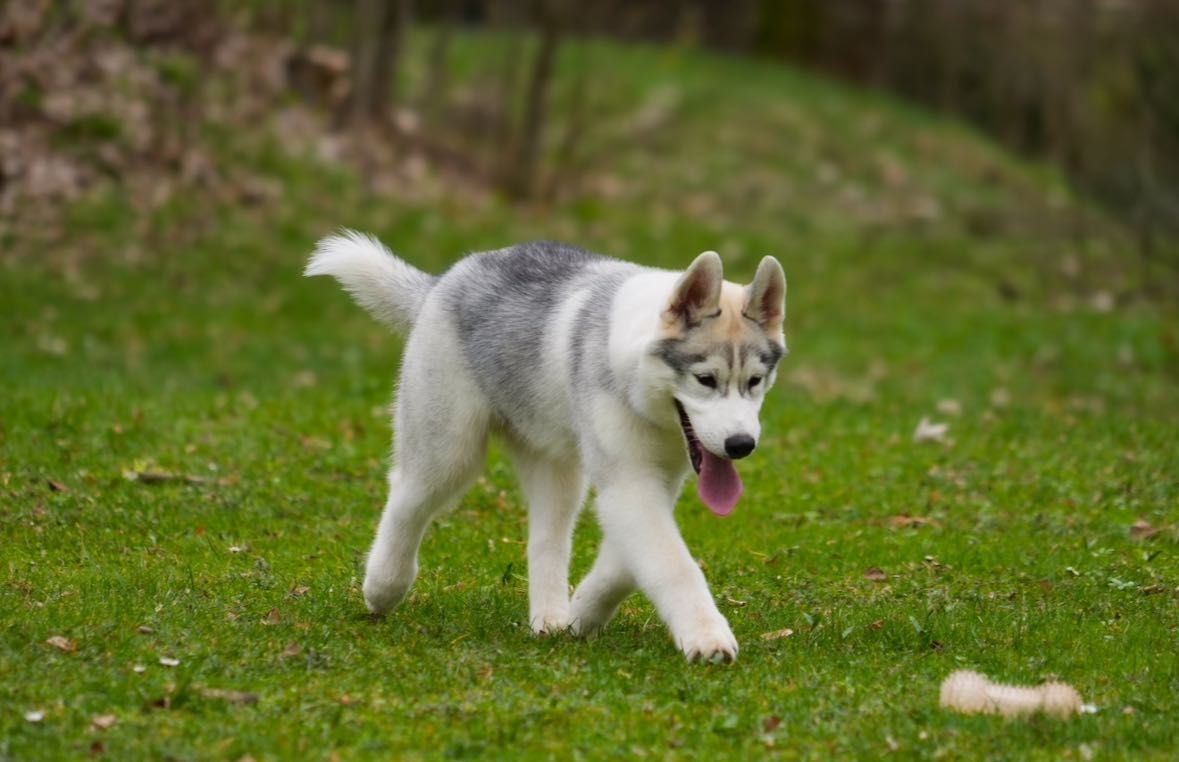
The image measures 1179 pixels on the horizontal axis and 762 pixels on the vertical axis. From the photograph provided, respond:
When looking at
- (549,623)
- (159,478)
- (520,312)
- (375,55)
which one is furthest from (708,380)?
(375,55)

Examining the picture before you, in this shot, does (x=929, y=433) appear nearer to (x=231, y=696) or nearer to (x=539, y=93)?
(x=231, y=696)

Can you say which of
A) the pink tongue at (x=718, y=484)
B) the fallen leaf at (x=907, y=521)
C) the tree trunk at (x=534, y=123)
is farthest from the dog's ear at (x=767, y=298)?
the tree trunk at (x=534, y=123)

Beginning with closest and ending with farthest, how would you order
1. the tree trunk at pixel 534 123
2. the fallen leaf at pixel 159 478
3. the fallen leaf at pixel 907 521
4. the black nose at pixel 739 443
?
1. the black nose at pixel 739 443
2. the fallen leaf at pixel 907 521
3. the fallen leaf at pixel 159 478
4. the tree trunk at pixel 534 123

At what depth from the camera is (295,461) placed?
10.4 m

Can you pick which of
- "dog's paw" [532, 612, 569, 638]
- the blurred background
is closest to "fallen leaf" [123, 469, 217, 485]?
"dog's paw" [532, 612, 569, 638]

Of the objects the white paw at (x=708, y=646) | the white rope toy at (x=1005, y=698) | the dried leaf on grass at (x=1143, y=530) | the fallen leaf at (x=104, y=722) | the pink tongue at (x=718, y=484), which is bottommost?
the dried leaf on grass at (x=1143, y=530)

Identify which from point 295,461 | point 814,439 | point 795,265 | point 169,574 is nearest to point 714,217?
point 795,265

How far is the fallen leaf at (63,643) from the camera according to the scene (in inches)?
249

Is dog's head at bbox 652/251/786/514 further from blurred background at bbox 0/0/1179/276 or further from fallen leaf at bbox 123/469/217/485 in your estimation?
blurred background at bbox 0/0/1179/276

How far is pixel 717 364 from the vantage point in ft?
20.7

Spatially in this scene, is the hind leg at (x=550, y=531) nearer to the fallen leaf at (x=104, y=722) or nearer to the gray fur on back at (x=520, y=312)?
the gray fur on back at (x=520, y=312)

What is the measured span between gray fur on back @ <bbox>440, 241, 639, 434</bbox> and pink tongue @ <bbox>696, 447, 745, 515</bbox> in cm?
74

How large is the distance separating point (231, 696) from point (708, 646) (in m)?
1.81

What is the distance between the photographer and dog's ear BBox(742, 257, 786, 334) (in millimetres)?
6566
